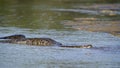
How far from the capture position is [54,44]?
20359mm

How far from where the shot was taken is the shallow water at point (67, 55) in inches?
629

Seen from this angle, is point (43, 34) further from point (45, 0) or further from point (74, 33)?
point (45, 0)

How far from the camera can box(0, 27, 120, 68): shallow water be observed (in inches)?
629

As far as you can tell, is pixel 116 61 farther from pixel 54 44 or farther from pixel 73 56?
pixel 54 44

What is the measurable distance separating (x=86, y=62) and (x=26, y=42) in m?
4.73

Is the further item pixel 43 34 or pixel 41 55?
pixel 43 34

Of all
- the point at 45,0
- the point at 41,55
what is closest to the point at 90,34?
the point at 41,55

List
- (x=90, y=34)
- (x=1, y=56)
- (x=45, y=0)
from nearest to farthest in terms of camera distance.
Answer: (x=1, y=56)
(x=90, y=34)
(x=45, y=0)

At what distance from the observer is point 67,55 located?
17844mm

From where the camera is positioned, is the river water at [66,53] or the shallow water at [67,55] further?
the river water at [66,53]

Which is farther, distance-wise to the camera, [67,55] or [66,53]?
[66,53]

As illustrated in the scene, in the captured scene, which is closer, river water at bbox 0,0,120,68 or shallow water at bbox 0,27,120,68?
shallow water at bbox 0,27,120,68

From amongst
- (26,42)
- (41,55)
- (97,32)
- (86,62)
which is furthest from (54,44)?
(97,32)

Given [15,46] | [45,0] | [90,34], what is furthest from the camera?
[45,0]
